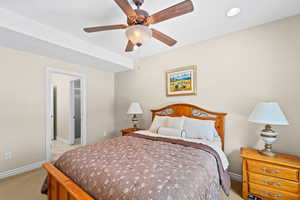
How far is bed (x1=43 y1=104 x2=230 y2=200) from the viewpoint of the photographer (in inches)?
38.4

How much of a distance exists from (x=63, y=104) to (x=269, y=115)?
528cm

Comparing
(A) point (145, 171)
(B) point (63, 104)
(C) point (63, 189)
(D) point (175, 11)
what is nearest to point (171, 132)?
(A) point (145, 171)

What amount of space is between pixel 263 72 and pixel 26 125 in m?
4.37

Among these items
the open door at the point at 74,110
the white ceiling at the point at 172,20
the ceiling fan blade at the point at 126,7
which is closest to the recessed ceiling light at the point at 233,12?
the white ceiling at the point at 172,20

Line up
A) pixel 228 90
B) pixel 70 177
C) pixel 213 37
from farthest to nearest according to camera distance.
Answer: pixel 213 37 < pixel 228 90 < pixel 70 177

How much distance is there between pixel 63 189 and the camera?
1.27 metres

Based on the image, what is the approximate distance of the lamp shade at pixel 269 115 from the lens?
1671 mm

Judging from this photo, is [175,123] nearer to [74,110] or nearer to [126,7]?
[126,7]

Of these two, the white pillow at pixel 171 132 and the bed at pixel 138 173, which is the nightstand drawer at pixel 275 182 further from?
the white pillow at pixel 171 132

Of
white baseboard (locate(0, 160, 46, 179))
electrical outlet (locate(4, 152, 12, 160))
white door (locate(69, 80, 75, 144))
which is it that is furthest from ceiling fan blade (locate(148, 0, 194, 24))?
white door (locate(69, 80, 75, 144))

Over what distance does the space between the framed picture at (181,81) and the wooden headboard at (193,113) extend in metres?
0.30

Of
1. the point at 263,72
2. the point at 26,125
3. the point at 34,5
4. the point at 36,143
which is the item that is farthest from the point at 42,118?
the point at 263,72

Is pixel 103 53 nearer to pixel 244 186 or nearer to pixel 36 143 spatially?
pixel 36 143

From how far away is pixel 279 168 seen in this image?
1629 millimetres
